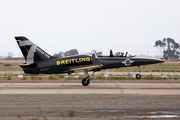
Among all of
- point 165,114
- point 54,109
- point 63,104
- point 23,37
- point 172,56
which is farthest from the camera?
point 172,56

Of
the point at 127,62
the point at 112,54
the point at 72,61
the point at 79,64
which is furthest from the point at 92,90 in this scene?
the point at 127,62

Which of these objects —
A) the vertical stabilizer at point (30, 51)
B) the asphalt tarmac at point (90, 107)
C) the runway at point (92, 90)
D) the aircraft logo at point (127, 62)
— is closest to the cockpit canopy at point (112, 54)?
the aircraft logo at point (127, 62)

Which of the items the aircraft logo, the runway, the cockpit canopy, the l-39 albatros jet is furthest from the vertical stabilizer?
the aircraft logo

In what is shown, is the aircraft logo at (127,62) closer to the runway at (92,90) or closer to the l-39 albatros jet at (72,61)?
the l-39 albatros jet at (72,61)

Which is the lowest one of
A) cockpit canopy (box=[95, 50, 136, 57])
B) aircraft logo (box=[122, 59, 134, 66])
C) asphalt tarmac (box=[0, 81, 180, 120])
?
asphalt tarmac (box=[0, 81, 180, 120])

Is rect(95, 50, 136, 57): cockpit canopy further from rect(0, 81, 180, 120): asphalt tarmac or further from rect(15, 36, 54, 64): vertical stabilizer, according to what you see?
rect(0, 81, 180, 120): asphalt tarmac

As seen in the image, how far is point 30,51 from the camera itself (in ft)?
62.7

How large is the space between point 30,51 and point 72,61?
3589 mm

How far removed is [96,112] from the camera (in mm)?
10359

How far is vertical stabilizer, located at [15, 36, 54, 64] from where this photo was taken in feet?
62.3

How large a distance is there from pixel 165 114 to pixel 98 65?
9709 millimetres

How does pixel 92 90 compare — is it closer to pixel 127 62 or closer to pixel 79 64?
pixel 79 64

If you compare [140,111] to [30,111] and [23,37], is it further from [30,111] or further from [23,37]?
[23,37]

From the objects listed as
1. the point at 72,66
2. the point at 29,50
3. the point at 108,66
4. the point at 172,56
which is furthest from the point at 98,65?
the point at 172,56
